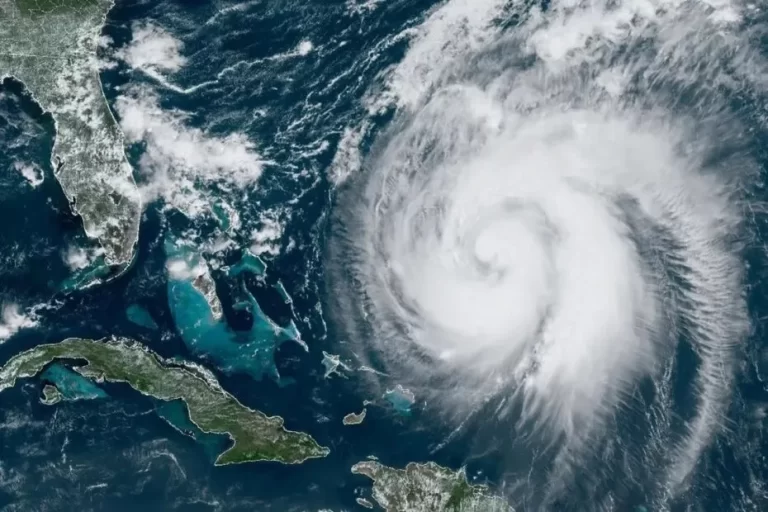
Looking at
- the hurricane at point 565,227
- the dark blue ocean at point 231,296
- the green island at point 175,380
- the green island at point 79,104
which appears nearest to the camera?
A: the hurricane at point 565,227

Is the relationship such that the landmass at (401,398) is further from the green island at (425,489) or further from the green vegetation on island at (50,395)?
the green vegetation on island at (50,395)

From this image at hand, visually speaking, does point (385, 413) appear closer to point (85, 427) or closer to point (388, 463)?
point (388, 463)

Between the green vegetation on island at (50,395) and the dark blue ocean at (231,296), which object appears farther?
the green vegetation on island at (50,395)

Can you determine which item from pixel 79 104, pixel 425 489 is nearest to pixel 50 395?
pixel 79 104

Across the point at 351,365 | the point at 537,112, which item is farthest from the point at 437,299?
the point at 537,112

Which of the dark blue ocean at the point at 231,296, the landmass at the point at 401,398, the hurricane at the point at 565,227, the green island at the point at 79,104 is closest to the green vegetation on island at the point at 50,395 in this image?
the dark blue ocean at the point at 231,296

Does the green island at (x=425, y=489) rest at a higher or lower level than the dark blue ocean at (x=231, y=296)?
lower
